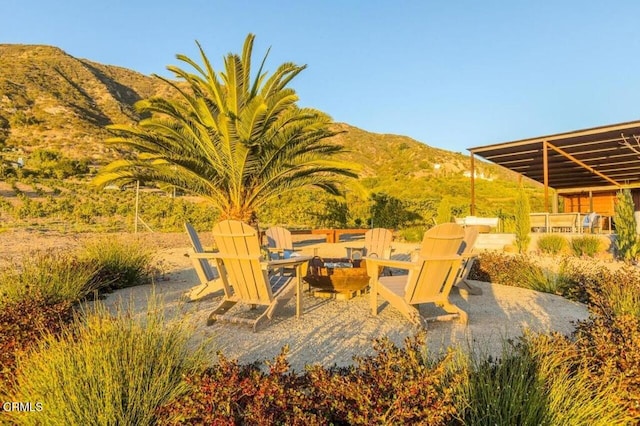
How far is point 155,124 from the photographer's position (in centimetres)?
866

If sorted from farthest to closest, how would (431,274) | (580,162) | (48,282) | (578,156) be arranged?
1. (580,162)
2. (578,156)
3. (48,282)
4. (431,274)

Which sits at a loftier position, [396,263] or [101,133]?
[101,133]

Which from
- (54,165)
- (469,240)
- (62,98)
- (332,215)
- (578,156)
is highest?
(62,98)

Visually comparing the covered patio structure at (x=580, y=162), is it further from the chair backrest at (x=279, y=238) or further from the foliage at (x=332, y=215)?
the chair backrest at (x=279, y=238)

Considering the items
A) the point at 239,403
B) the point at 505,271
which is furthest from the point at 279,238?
the point at 239,403

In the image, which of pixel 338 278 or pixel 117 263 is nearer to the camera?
pixel 338 278

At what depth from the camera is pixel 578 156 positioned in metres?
15.1

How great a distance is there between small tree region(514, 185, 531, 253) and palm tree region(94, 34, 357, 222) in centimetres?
468

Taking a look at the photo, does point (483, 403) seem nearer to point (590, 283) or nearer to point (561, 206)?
point (590, 283)

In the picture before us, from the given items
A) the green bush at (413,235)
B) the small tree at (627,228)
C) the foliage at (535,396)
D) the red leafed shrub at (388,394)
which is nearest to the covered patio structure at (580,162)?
the small tree at (627,228)

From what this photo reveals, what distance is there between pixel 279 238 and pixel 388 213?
10.0 m

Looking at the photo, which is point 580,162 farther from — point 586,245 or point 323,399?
point 323,399

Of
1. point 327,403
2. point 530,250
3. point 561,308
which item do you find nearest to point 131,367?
point 327,403

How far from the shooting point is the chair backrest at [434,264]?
405 cm
